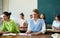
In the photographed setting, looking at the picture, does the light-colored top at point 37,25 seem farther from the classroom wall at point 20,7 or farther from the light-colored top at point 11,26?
the classroom wall at point 20,7

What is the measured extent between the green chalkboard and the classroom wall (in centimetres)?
46

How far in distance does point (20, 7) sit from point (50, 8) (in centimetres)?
138

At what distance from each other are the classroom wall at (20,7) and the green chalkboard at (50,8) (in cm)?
46

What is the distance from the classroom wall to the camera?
6.89 meters

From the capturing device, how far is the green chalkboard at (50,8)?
22.0 ft

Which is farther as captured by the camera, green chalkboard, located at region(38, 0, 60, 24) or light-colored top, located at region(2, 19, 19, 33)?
green chalkboard, located at region(38, 0, 60, 24)

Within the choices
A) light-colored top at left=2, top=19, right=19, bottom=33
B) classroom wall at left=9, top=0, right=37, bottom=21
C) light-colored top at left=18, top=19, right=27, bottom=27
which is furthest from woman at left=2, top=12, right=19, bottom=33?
classroom wall at left=9, top=0, right=37, bottom=21

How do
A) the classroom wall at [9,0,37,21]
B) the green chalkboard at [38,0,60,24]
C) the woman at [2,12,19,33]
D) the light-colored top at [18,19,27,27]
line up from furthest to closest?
the classroom wall at [9,0,37,21], the green chalkboard at [38,0,60,24], the light-colored top at [18,19,27,27], the woman at [2,12,19,33]

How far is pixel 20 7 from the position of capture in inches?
274

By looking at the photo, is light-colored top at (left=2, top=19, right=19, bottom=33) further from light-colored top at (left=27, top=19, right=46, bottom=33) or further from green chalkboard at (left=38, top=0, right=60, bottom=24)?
green chalkboard at (left=38, top=0, right=60, bottom=24)

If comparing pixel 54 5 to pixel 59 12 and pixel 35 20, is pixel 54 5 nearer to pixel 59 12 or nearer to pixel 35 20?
pixel 59 12

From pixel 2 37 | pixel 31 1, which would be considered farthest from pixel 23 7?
pixel 2 37

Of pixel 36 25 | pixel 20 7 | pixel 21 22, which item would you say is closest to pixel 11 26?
pixel 36 25

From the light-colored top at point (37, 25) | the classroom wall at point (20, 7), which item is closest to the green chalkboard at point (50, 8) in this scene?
the classroom wall at point (20, 7)
